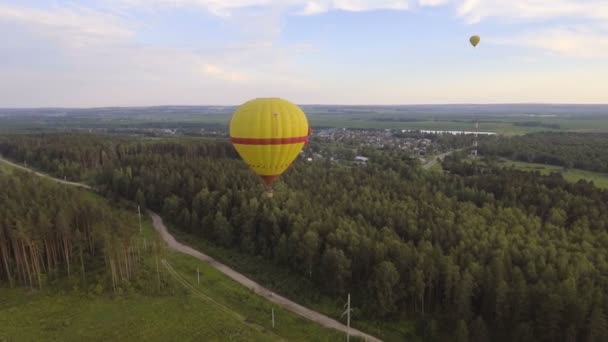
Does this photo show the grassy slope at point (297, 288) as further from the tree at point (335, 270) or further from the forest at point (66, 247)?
the forest at point (66, 247)

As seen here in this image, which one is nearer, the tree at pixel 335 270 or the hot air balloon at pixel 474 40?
the tree at pixel 335 270

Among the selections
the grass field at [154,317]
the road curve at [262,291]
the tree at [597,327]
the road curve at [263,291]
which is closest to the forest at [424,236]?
the tree at [597,327]

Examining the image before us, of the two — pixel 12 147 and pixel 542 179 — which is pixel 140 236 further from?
pixel 12 147

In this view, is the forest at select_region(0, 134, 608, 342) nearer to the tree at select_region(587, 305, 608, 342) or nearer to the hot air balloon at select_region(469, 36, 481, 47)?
the tree at select_region(587, 305, 608, 342)

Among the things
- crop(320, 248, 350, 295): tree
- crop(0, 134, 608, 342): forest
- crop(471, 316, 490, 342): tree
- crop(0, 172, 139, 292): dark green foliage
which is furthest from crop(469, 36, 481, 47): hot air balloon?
crop(0, 172, 139, 292): dark green foliage

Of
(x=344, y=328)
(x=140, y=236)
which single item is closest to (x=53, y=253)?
(x=140, y=236)

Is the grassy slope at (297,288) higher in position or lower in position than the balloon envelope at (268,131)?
lower
